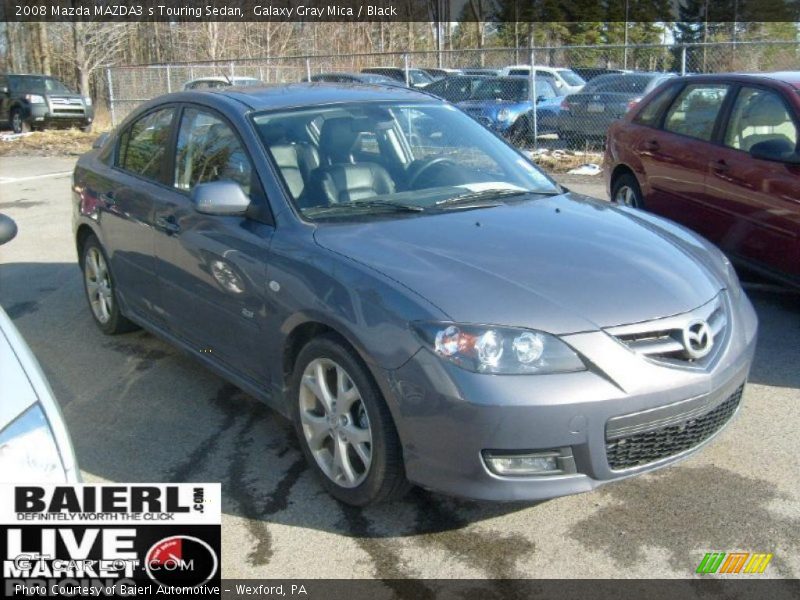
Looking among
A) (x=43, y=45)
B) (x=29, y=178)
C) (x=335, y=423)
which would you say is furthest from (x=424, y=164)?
(x=43, y=45)

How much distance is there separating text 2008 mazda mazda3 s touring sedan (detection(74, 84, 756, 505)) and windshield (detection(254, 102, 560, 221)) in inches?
0.5

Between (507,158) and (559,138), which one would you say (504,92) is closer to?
(559,138)

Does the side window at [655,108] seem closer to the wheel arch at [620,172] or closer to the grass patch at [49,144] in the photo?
the wheel arch at [620,172]

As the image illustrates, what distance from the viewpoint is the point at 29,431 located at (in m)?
2.46

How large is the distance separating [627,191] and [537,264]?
435 centimetres

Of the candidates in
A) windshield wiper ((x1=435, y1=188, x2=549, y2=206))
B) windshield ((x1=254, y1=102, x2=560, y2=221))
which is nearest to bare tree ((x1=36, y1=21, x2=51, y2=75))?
windshield ((x1=254, y1=102, x2=560, y2=221))

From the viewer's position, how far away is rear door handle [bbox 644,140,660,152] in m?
7.08

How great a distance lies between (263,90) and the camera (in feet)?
16.1

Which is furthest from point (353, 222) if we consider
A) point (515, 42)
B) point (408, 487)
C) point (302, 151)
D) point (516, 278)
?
point (515, 42)

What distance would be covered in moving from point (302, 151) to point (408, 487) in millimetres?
1742

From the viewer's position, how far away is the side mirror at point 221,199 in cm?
403

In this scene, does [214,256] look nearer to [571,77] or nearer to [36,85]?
[571,77]

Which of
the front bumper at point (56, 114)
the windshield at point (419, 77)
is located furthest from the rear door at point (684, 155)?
the front bumper at point (56, 114)

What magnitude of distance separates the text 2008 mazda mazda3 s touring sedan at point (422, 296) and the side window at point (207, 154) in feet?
0.05
